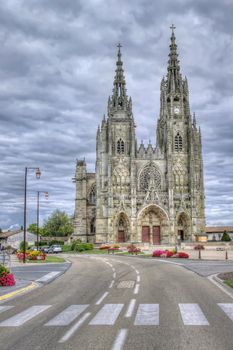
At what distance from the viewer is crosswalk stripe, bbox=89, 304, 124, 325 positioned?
9656mm

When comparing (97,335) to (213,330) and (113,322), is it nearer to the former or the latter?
(113,322)

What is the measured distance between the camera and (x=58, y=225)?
12650cm

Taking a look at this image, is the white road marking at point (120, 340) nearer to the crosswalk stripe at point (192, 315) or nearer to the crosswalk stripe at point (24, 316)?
the crosswalk stripe at point (192, 315)

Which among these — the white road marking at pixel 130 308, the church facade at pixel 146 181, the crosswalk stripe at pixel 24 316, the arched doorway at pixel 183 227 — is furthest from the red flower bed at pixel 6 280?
the arched doorway at pixel 183 227

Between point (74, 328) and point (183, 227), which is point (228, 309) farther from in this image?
point (183, 227)

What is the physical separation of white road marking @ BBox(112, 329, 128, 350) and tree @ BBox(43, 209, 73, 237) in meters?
114

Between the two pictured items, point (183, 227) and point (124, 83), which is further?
point (124, 83)

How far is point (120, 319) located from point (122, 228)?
6485 centimetres

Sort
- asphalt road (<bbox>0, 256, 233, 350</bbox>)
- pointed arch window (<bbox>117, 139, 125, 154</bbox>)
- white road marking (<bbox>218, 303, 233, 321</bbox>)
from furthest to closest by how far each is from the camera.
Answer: pointed arch window (<bbox>117, 139, 125, 154</bbox>)
white road marking (<bbox>218, 303, 233, 321</bbox>)
asphalt road (<bbox>0, 256, 233, 350</bbox>)

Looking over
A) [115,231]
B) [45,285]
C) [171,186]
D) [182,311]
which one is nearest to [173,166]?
[171,186]

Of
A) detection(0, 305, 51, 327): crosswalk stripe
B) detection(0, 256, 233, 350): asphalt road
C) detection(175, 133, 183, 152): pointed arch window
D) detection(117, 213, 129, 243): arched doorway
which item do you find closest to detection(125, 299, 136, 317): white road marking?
detection(0, 256, 233, 350): asphalt road

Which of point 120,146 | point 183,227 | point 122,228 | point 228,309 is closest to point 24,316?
point 228,309

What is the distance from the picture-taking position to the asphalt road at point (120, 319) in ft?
25.5

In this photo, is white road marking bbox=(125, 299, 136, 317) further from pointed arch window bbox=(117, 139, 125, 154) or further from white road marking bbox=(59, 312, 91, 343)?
pointed arch window bbox=(117, 139, 125, 154)
